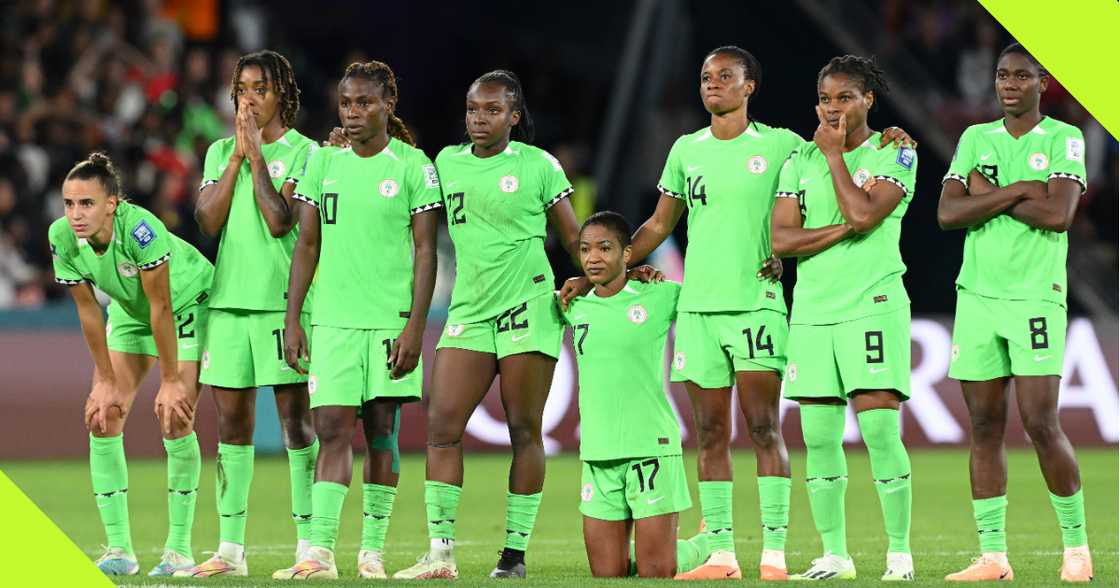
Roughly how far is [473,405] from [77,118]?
11108mm

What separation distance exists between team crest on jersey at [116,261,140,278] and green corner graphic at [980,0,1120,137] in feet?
14.6

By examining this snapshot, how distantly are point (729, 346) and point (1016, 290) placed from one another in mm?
A: 1290

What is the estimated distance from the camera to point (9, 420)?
15500 mm

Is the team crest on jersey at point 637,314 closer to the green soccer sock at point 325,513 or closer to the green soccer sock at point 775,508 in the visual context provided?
the green soccer sock at point 775,508

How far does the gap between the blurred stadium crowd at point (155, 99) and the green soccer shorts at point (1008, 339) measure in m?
9.90

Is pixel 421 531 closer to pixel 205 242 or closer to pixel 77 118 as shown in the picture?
pixel 205 242

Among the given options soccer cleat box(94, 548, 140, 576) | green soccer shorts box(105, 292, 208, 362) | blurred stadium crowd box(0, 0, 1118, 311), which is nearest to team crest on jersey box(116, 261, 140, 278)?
green soccer shorts box(105, 292, 208, 362)

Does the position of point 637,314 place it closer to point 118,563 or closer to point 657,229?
point 657,229

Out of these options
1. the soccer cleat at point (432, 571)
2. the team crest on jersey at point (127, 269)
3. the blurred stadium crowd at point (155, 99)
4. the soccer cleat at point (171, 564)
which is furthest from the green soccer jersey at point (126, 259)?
the blurred stadium crowd at point (155, 99)

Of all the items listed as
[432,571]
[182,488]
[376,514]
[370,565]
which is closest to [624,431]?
[432,571]

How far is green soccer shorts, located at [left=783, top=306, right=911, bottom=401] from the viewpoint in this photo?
793cm

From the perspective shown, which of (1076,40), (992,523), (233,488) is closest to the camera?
(992,523)

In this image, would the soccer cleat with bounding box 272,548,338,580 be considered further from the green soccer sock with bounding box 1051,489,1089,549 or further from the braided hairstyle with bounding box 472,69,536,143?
the green soccer sock with bounding box 1051,489,1089,549

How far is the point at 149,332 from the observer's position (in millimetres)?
9055
